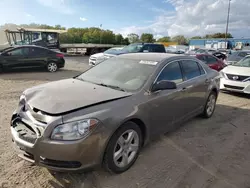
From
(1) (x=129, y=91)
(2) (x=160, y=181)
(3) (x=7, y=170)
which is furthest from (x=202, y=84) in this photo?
(3) (x=7, y=170)

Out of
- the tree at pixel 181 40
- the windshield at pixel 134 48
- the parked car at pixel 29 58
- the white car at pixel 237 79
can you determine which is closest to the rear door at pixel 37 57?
the parked car at pixel 29 58

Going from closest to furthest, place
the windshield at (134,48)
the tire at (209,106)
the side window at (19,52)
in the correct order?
the tire at (209,106), the side window at (19,52), the windshield at (134,48)

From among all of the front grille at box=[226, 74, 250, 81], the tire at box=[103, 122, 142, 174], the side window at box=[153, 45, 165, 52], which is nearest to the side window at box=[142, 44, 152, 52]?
the side window at box=[153, 45, 165, 52]

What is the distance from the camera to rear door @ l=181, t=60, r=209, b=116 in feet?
13.3

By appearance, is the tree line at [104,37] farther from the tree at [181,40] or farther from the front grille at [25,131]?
the front grille at [25,131]

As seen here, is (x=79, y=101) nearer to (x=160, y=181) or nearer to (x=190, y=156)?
(x=160, y=181)

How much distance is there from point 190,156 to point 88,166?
1.74 m

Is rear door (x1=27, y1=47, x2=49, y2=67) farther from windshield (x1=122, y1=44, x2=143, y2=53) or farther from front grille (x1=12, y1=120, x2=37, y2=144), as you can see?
front grille (x1=12, y1=120, x2=37, y2=144)

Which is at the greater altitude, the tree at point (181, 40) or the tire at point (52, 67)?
the tree at point (181, 40)

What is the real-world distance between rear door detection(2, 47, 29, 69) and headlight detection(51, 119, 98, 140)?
9.79 metres

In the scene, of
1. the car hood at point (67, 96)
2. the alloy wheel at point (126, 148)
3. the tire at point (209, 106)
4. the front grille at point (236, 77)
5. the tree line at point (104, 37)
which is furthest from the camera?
the tree line at point (104, 37)

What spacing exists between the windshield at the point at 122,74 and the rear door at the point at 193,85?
0.91m

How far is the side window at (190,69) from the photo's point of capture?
4131 millimetres

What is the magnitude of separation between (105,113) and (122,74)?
118 cm
